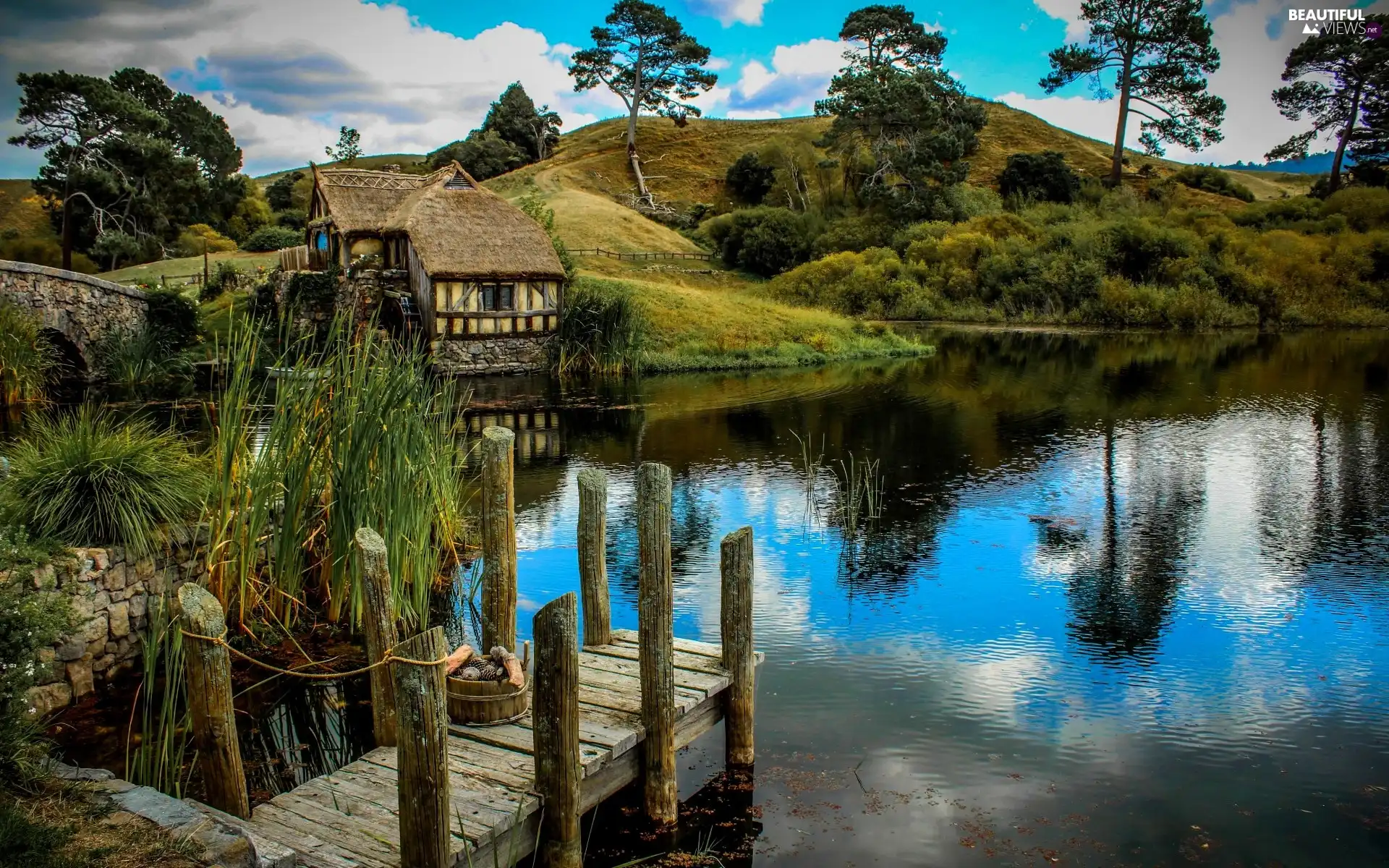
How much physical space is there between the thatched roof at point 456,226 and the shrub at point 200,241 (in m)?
21.2

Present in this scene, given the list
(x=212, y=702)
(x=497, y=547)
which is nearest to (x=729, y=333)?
(x=497, y=547)

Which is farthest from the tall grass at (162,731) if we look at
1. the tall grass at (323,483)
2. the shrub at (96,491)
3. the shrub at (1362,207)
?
the shrub at (1362,207)

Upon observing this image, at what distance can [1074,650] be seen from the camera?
36.2ft

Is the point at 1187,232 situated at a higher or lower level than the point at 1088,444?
higher

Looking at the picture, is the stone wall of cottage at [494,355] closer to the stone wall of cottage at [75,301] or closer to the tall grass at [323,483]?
the stone wall of cottage at [75,301]

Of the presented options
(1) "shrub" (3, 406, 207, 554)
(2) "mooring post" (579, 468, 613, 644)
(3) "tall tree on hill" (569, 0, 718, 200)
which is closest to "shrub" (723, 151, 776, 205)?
(3) "tall tree on hill" (569, 0, 718, 200)

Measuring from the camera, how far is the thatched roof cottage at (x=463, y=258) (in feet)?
107

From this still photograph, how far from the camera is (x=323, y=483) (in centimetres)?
999

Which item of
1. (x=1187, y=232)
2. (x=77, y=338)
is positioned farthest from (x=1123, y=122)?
(x=77, y=338)

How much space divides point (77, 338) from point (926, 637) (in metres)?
25.8

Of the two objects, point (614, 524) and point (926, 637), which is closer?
point (926, 637)

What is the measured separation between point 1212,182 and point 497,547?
74012 mm

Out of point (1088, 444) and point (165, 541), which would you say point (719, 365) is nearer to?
point (1088, 444)

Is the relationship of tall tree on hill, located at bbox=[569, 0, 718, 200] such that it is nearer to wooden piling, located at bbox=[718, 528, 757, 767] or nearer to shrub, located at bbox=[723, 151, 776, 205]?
shrub, located at bbox=[723, 151, 776, 205]
